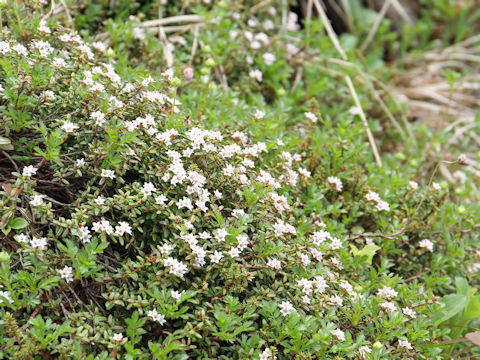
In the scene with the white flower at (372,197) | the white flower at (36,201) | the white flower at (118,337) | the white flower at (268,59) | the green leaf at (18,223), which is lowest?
the white flower at (372,197)

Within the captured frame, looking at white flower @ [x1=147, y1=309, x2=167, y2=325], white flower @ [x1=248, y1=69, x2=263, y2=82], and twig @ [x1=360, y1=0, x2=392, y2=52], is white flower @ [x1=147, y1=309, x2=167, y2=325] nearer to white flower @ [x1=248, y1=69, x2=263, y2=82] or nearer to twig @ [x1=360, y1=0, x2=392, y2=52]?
white flower @ [x1=248, y1=69, x2=263, y2=82]

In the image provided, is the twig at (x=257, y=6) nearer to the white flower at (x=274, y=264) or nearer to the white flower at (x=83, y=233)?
the white flower at (x=274, y=264)

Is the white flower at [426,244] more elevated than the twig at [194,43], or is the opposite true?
the twig at [194,43]

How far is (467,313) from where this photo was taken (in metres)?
2.57

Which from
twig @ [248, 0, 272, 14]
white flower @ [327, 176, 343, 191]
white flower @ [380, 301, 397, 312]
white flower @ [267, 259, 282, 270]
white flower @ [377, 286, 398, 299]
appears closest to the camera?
white flower @ [267, 259, 282, 270]

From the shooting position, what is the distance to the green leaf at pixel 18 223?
195cm

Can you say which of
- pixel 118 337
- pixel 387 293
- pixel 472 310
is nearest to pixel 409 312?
pixel 387 293

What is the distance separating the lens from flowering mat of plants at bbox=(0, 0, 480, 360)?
1.93m

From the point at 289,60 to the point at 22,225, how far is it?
2.64m

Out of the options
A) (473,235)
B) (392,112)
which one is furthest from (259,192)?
(392,112)

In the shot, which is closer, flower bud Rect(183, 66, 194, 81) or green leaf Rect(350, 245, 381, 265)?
green leaf Rect(350, 245, 381, 265)

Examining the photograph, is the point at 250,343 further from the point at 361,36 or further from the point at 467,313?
the point at 361,36

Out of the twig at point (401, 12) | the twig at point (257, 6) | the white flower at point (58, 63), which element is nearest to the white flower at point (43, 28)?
the white flower at point (58, 63)

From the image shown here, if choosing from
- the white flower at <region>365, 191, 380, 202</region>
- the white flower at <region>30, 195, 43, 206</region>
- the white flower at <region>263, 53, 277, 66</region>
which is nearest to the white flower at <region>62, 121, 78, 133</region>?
the white flower at <region>30, 195, 43, 206</region>
